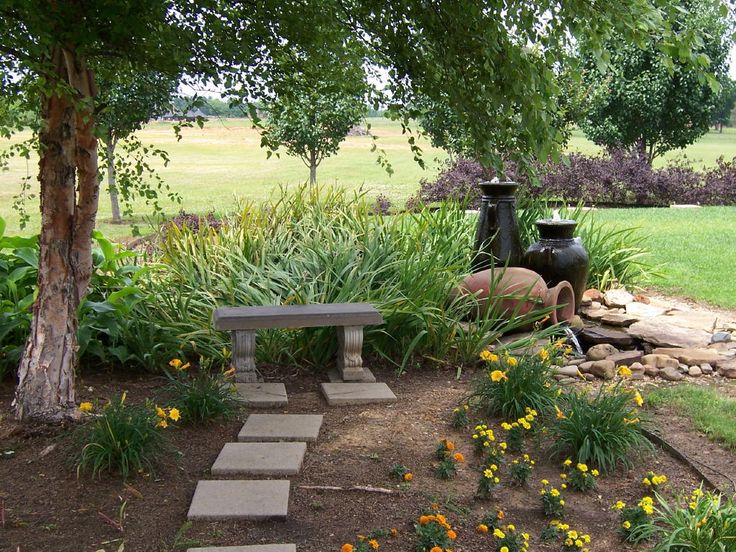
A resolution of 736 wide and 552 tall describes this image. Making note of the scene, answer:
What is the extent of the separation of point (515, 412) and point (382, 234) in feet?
8.04

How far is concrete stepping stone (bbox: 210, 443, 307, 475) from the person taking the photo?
3143mm

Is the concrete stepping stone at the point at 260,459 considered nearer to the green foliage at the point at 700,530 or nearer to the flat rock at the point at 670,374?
the green foliage at the point at 700,530

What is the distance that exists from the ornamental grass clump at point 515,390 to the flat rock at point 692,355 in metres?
1.51

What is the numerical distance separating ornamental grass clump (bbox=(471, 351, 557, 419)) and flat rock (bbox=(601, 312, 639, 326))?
81.0 inches

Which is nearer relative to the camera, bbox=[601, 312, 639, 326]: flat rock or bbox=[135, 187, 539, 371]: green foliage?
bbox=[135, 187, 539, 371]: green foliage

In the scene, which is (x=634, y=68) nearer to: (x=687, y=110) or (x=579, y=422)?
(x=687, y=110)

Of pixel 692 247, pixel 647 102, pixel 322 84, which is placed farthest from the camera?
pixel 647 102

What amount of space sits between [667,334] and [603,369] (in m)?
0.95

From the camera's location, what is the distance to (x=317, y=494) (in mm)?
3006

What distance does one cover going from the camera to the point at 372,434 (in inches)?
144

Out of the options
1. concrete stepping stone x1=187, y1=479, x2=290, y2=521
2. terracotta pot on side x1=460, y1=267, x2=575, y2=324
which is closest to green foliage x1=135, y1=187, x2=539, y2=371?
terracotta pot on side x1=460, y1=267, x2=575, y2=324

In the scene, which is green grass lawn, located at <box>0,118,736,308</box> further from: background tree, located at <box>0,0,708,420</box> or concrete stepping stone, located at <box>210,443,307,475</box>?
concrete stepping stone, located at <box>210,443,307,475</box>

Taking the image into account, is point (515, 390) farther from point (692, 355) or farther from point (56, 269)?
point (56, 269)

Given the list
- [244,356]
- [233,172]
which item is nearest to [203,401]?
[244,356]
